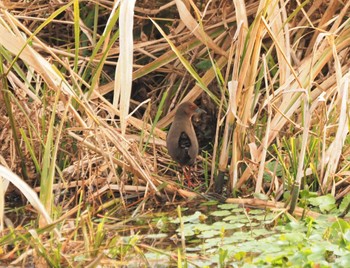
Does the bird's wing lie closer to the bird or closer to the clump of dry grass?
the bird

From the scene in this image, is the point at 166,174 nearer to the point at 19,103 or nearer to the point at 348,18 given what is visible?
the point at 19,103

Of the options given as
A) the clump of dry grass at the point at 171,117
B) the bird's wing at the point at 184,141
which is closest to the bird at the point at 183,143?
the bird's wing at the point at 184,141

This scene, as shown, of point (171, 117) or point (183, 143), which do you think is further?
point (171, 117)

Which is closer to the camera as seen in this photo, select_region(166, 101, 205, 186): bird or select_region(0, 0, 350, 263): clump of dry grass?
select_region(0, 0, 350, 263): clump of dry grass

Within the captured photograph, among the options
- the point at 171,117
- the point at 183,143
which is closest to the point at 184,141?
the point at 183,143

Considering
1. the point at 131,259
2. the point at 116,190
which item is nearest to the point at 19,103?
the point at 116,190

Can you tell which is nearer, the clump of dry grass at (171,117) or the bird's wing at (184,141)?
the clump of dry grass at (171,117)

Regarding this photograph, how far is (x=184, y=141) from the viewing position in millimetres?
5613

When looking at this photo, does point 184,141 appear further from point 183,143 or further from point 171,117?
point 171,117

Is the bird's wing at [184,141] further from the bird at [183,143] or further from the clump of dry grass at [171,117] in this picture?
the clump of dry grass at [171,117]

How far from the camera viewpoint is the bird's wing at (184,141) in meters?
5.59

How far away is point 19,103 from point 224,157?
1164 mm

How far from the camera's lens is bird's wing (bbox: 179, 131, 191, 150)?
5.59 meters

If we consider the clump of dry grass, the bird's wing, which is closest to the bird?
the bird's wing
